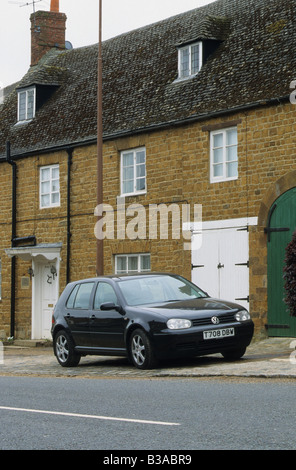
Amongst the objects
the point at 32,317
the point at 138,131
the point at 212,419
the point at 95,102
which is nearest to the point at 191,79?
the point at 138,131

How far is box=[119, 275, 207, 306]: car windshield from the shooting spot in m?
14.8

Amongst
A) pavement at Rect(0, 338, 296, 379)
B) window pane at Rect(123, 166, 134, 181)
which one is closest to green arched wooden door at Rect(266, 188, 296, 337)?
pavement at Rect(0, 338, 296, 379)

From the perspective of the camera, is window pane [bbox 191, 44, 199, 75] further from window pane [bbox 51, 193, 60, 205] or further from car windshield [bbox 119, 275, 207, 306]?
car windshield [bbox 119, 275, 207, 306]

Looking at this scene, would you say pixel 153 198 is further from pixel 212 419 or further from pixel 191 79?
pixel 212 419

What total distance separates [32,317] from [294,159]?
36.6ft

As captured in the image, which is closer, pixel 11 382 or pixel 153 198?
pixel 11 382

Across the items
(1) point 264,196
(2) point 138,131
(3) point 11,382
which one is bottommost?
(3) point 11,382

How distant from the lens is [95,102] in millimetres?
26391

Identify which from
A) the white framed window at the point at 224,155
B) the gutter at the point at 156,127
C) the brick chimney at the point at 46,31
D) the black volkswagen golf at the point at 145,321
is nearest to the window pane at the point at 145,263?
the white framed window at the point at 224,155

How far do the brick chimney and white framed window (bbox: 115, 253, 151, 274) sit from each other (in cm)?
1120

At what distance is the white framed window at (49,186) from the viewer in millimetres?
26719

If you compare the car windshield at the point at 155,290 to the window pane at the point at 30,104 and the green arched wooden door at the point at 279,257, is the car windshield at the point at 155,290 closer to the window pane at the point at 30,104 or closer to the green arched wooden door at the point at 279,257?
the green arched wooden door at the point at 279,257

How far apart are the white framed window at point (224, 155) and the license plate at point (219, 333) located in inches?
296

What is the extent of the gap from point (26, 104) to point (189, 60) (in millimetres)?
7919
